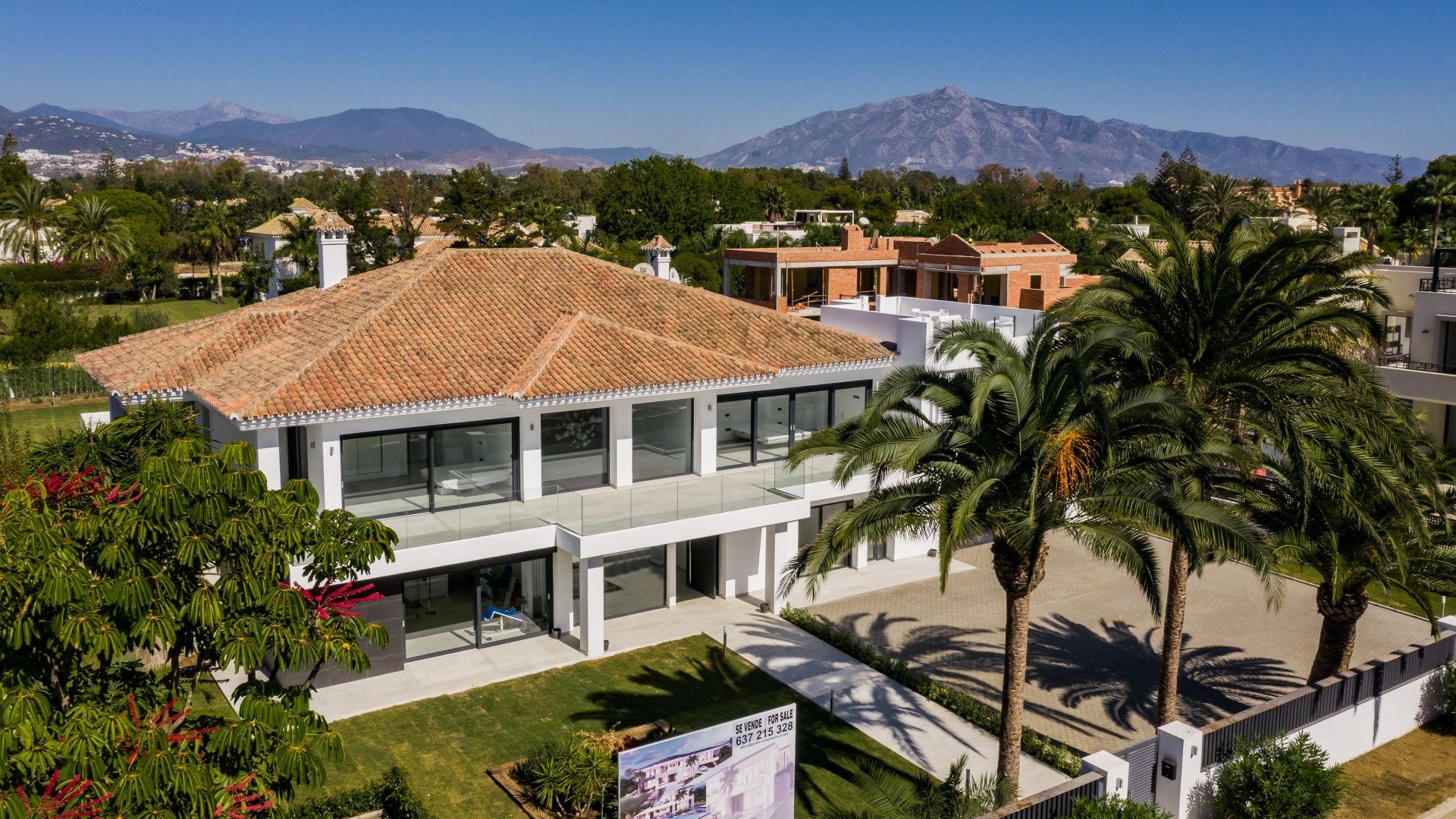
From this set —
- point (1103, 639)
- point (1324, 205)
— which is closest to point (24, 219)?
point (1103, 639)

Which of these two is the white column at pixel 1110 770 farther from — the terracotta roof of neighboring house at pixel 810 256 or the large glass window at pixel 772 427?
the terracotta roof of neighboring house at pixel 810 256

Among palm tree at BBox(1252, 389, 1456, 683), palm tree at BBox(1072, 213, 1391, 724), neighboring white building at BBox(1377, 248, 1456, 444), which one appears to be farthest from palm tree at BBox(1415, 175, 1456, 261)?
palm tree at BBox(1072, 213, 1391, 724)

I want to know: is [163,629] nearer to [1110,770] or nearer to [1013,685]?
[1013,685]

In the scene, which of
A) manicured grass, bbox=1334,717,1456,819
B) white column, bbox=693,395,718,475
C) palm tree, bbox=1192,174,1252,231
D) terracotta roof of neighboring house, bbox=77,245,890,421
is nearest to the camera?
manicured grass, bbox=1334,717,1456,819

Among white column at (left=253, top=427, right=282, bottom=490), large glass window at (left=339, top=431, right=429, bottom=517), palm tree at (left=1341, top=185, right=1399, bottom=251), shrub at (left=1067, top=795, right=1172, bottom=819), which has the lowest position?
shrub at (left=1067, top=795, right=1172, bottom=819)

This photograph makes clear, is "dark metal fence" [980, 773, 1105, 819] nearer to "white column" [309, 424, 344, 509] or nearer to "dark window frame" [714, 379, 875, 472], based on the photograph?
"dark window frame" [714, 379, 875, 472]

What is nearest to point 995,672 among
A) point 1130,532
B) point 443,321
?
point 1130,532

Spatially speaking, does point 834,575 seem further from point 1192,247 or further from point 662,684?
point 1192,247
